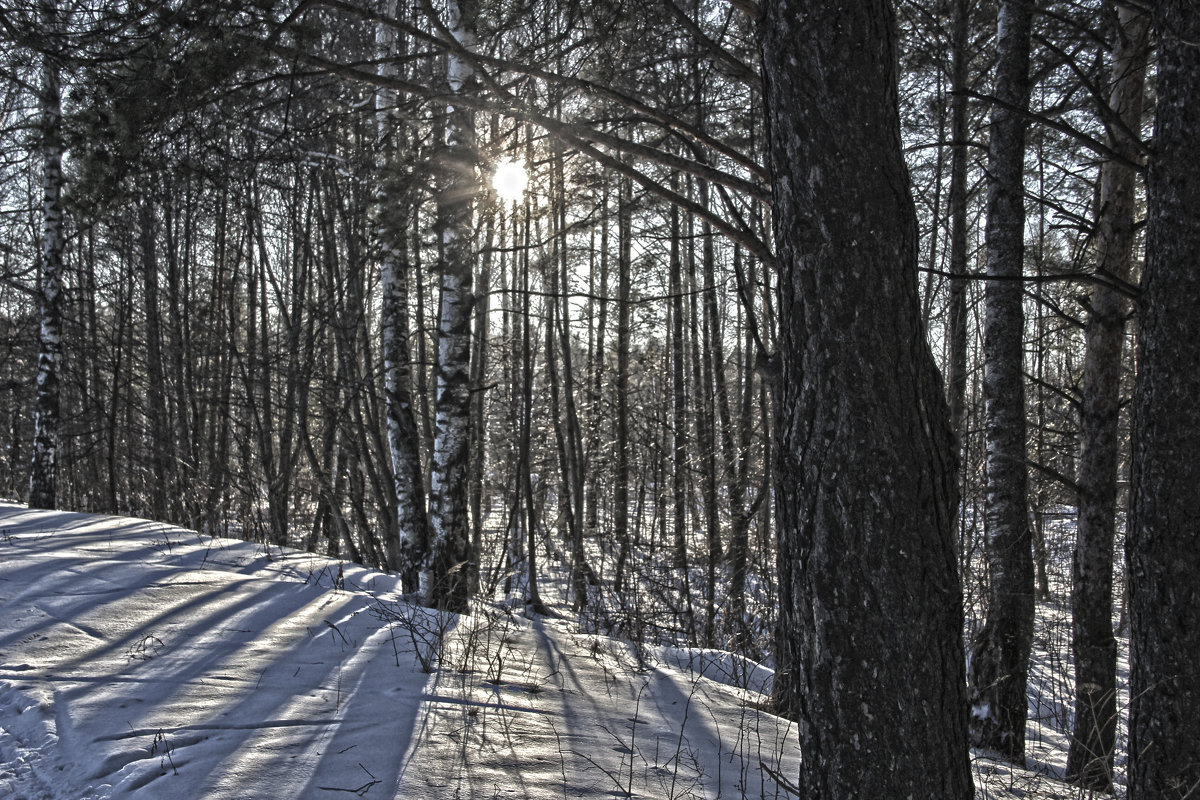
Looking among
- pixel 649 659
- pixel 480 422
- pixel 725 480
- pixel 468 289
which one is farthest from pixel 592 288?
pixel 649 659

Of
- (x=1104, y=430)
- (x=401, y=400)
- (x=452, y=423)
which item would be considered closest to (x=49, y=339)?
(x=401, y=400)

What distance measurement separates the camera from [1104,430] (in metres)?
5.07

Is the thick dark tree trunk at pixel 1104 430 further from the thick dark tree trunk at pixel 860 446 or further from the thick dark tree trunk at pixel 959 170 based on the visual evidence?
the thick dark tree trunk at pixel 860 446

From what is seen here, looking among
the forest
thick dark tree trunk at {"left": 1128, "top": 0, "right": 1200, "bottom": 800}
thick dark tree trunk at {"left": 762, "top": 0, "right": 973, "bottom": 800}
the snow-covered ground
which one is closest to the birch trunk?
the forest

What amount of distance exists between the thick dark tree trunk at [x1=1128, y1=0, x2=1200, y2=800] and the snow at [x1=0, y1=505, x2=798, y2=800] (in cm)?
155

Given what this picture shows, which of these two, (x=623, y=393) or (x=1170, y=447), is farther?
(x=623, y=393)

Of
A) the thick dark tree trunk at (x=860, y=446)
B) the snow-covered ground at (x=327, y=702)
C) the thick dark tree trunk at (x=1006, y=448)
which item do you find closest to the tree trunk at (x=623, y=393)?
the thick dark tree trunk at (x=1006, y=448)

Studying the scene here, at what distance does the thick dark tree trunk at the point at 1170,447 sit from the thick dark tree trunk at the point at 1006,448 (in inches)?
92.3

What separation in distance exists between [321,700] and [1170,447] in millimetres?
3893

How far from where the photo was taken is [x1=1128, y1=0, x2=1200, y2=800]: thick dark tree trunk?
2.96 m

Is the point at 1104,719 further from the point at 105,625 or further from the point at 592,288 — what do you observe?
the point at 592,288

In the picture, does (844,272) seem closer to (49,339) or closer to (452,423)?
(452,423)

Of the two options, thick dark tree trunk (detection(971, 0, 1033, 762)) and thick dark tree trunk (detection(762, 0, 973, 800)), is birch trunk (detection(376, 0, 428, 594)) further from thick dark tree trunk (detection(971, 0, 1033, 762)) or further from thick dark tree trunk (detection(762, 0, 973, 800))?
thick dark tree trunk (detection(762, 0, 973, 800))

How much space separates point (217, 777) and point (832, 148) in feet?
9.91
